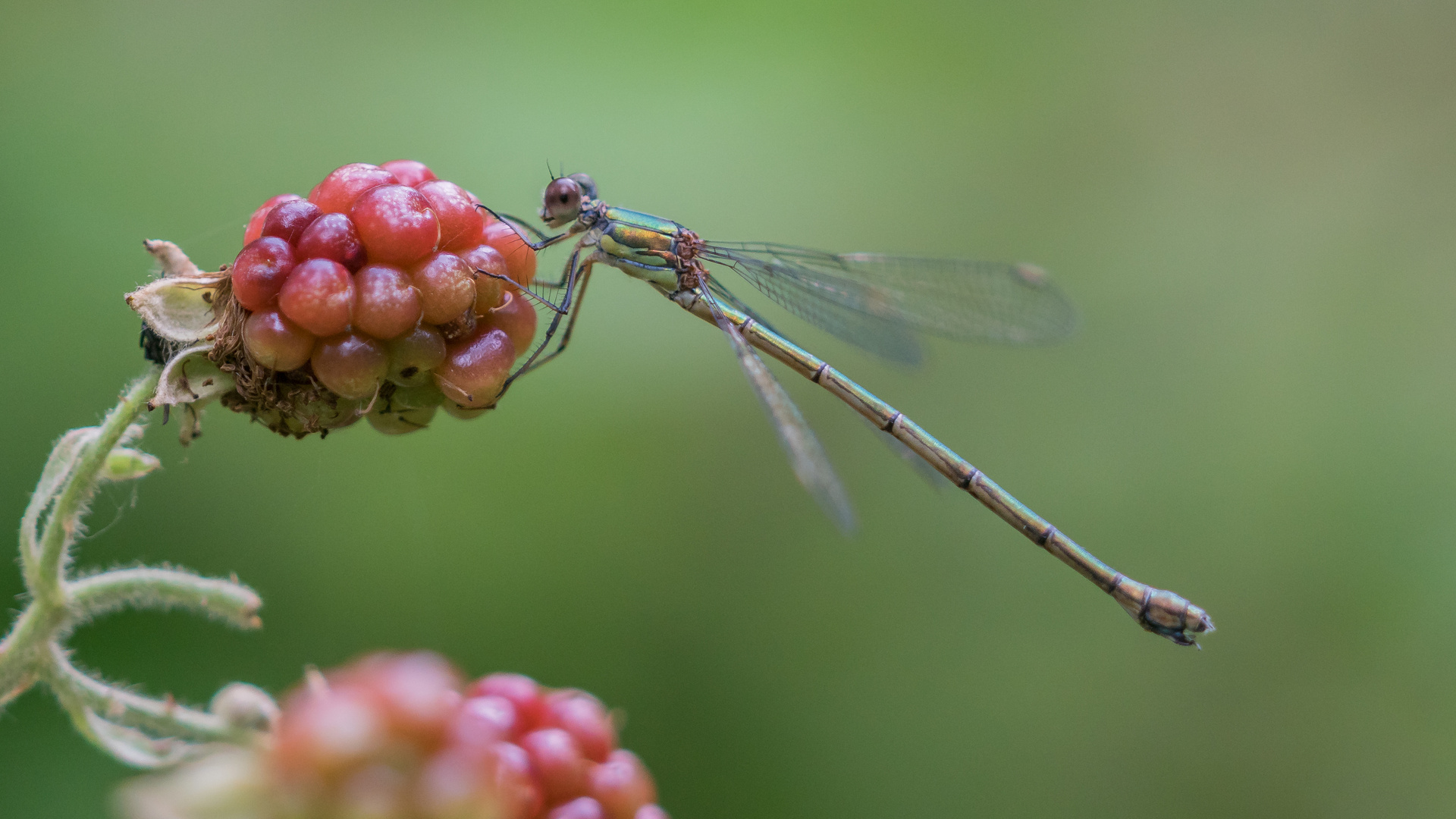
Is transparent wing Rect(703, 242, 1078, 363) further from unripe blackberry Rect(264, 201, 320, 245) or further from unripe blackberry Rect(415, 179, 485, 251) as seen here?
unripe blackberry Rect(264, 201, 320, 245)

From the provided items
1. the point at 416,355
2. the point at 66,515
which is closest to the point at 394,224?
the point at 416,355

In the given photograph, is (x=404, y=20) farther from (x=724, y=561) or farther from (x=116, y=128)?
(x=724, y=561)

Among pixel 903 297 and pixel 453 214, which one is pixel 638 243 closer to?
pixel 903 297

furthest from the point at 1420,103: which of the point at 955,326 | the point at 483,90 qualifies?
the point at 483,90

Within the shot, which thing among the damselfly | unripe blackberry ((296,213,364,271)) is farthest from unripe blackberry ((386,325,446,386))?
the damselfly

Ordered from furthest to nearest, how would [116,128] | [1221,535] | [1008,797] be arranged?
1. [1221,535]
2. [1008,797]
3. [116,128]

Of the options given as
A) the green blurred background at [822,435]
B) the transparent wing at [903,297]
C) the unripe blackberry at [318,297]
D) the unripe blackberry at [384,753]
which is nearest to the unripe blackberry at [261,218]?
the unripe blackberry at [318,297]
